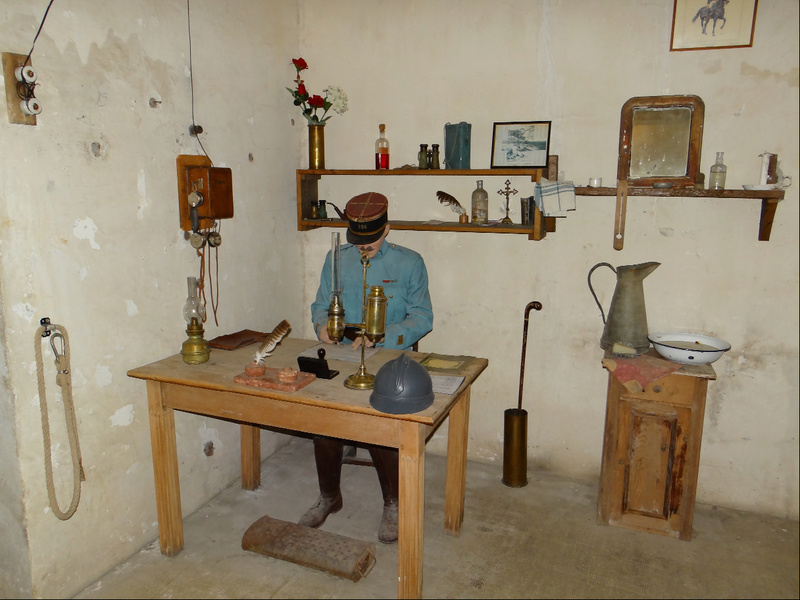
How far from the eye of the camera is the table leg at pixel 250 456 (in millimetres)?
3252

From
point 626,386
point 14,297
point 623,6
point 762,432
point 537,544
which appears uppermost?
point 623,6

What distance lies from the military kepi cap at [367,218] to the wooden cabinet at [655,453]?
1436 mm

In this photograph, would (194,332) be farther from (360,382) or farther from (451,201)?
(451,201)

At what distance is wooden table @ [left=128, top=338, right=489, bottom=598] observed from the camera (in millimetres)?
2162

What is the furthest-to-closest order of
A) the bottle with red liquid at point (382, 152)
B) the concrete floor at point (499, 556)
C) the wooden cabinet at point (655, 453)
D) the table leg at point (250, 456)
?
the bottle with red liquid at point (382, 152), the table leg at point (250, 456), the wooden cabinet at point (655, 453), the concrete floor at point (499, 556)

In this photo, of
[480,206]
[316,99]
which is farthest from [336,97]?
[480,206]

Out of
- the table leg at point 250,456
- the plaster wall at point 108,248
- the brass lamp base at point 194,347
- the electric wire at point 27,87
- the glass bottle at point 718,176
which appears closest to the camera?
the electric wire at point 27,87

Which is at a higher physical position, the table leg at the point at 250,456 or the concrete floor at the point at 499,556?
the table leg at the point at 250,456

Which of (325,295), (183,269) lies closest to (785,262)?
(325,295)

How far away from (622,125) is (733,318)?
1.20m

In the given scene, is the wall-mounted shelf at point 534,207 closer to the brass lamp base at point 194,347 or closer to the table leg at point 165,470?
the brass lamp base at point 194,347

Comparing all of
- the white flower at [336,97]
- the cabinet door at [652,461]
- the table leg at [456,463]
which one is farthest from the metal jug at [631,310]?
the white flower at [336,97]

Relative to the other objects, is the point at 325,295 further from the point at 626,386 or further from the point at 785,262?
the point at 785,262

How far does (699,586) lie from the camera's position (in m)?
2.47
